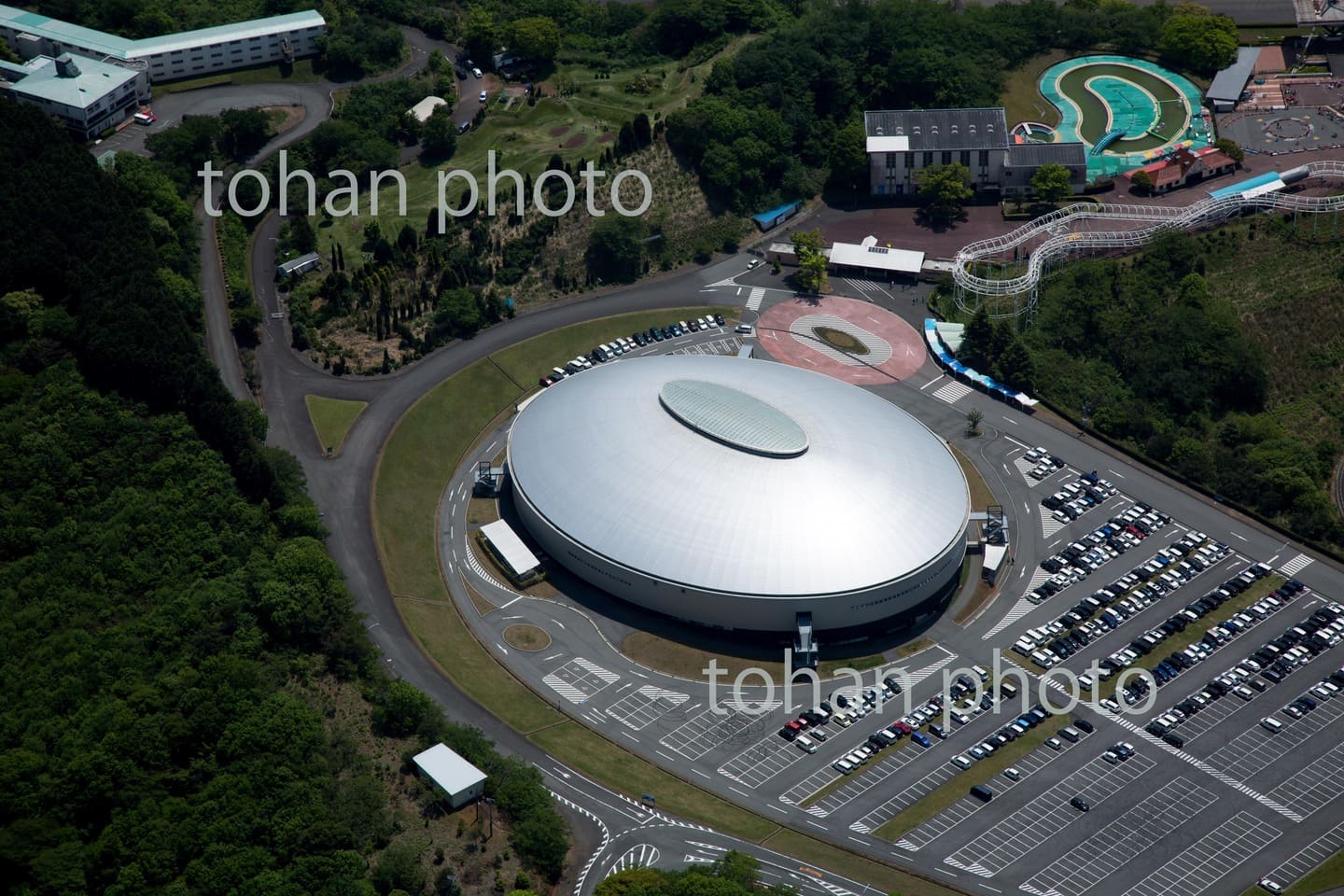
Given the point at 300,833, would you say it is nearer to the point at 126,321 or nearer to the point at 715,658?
the point at 715,658

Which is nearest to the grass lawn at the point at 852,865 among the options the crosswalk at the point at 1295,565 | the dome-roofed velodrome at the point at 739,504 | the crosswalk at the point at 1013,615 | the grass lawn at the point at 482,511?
the dome-roofed velodrome at the point at 739,504

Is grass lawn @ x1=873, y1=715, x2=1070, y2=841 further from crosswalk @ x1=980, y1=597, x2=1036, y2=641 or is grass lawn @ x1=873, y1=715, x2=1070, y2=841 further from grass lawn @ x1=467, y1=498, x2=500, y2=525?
grass lawn @ x1=467, y1=498, x2=500, y2=525

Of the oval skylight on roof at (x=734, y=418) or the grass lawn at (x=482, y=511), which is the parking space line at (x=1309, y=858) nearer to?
the oval skylight on roof at (x=734, y=418)

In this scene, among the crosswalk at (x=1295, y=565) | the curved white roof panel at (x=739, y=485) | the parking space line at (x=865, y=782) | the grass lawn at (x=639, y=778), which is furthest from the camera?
the crosswalk at (x=1295, y=565)

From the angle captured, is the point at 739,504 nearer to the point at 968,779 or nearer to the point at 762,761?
the point at 762,761

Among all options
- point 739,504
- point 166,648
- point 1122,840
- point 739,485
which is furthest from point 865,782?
point 166,648

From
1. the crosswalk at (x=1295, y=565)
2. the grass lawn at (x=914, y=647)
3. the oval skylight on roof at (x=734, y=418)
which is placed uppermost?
the oval skylight on roof at (x=734, y=418)

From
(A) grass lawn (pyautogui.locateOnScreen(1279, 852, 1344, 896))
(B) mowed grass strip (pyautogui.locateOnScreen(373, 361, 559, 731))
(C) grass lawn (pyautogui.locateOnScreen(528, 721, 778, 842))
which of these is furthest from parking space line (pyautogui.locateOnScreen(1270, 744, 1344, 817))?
(B) mowed grass strip (pyautogui.locateOnScreen(373, 361, 559, 731))
